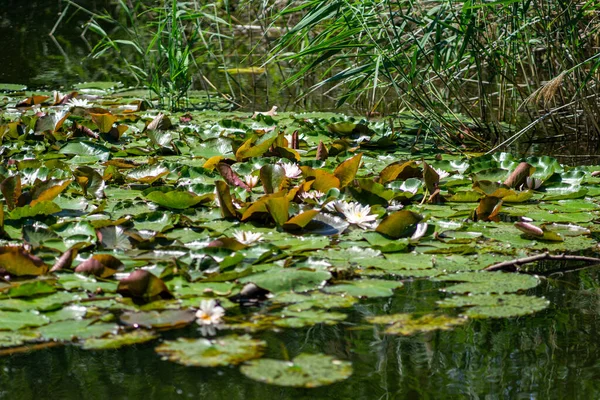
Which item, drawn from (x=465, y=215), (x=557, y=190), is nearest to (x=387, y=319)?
(x=465, y=215)

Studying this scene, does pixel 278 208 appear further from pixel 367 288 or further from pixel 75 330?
pixel 75 330

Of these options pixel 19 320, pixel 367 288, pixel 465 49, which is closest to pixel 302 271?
pixel 367 288

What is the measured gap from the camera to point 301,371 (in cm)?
158

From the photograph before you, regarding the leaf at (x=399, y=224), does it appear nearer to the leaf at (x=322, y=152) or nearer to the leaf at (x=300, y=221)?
the leaf at (x=300, y=221)

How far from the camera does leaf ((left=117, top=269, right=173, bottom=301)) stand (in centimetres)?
188

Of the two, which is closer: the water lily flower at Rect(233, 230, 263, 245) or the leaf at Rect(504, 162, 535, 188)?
the water lily flower at Rect(233, 230, 263, 245)

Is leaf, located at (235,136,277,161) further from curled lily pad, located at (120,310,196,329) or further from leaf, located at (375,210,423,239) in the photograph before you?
curled lily pad, located at (120,310,196,329)

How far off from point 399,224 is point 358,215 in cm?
17

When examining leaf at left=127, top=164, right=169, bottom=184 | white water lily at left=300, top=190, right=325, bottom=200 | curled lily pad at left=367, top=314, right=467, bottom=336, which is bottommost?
curled lily pad at left=367, top=314, right=467, bottom=336

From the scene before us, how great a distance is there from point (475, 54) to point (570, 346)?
207 centimetres

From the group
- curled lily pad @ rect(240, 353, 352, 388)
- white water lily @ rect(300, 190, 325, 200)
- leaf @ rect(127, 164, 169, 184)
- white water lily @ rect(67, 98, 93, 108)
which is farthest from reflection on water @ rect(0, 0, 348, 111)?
curled lily pad @ rect(240, 353, 352, 388)

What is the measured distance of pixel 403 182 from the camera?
115 inches

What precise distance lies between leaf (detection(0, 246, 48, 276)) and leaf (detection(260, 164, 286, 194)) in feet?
2.96

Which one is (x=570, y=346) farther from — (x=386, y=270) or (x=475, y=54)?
(x=475, y=54)
